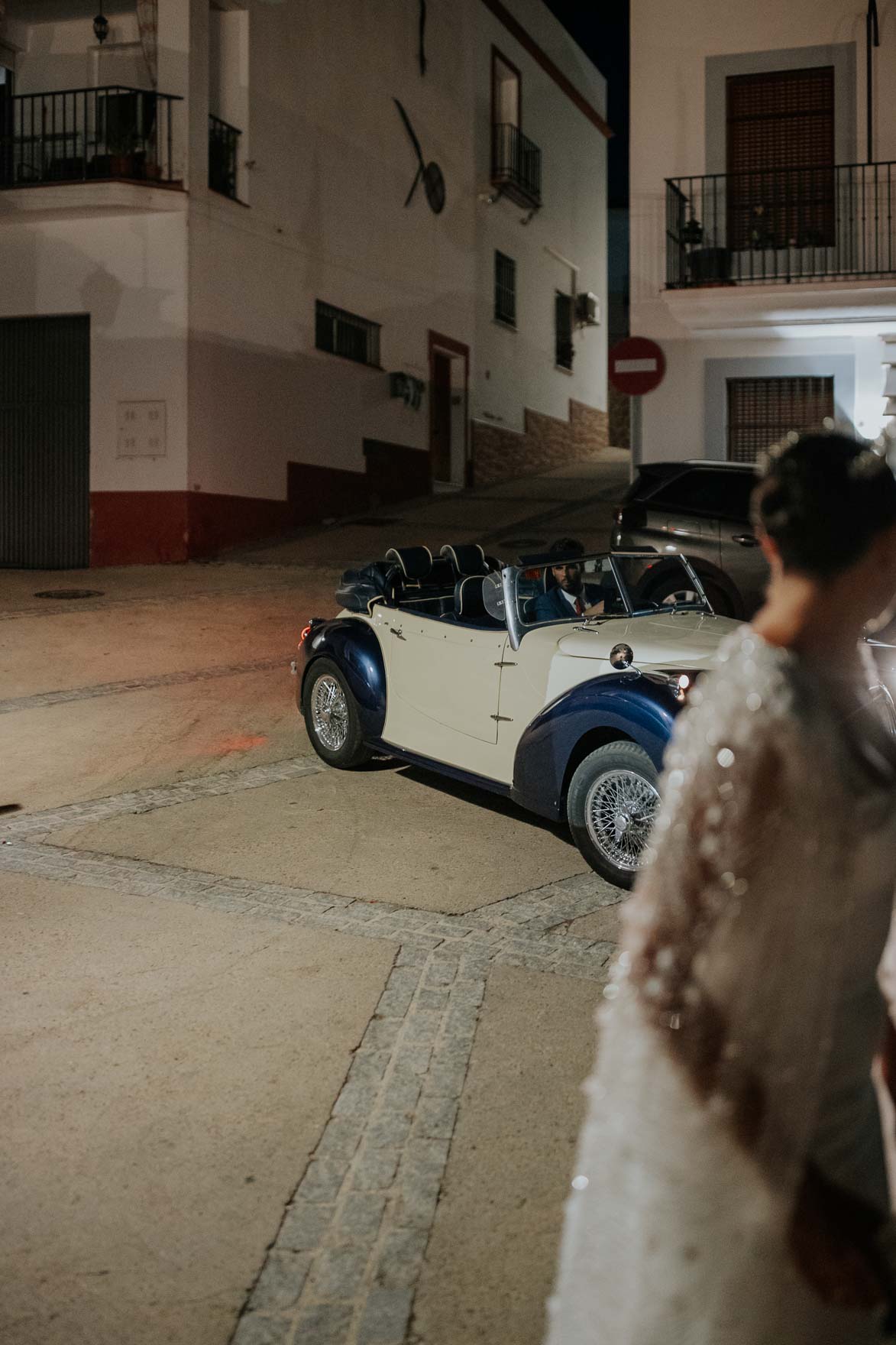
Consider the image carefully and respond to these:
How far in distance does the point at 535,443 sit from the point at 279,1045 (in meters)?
28.7

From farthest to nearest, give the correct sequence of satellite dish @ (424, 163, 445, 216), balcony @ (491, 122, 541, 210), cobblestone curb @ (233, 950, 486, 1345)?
balcony @ (491, 122, 541, 210) < satellite dish @ (424, 163, 445, 216) < cobblestone curb @ (233, 950, 486, 1345)

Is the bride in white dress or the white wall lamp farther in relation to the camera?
the white wall lamp

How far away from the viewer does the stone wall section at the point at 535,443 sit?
2834 centimetres

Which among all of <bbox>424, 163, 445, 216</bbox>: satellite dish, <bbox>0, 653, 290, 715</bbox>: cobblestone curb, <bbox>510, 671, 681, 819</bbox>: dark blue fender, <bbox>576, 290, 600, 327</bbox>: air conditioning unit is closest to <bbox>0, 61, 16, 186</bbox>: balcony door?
<bbox>424, 163, 445, 216</bbox>: satellite dish

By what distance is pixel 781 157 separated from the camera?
1720cm

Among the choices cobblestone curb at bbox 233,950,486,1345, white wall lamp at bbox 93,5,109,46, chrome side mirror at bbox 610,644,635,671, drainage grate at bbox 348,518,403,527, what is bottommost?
cobblestone curb at bbox 233,950,486,1345

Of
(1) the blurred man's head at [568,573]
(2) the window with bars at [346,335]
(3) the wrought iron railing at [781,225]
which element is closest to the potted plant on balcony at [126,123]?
(2) the window with bars at [346,335]

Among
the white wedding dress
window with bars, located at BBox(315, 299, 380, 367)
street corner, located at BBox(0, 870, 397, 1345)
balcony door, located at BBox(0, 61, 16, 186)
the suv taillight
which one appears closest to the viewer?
the white wedding dress

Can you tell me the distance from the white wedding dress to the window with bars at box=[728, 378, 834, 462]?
1614 cm

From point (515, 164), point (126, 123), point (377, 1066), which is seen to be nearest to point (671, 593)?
point (377, 1066)

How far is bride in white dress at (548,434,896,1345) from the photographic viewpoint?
143 cm

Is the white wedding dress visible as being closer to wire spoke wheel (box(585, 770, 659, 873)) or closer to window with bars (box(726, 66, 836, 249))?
wire spoke wheel (box(585, 770, 659, 873))

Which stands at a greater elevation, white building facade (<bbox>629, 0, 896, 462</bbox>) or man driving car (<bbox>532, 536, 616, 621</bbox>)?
white building facade (<bbox>629, 0, 896, 462</bbox>)

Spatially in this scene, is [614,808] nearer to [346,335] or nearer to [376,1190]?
[376,1190]
